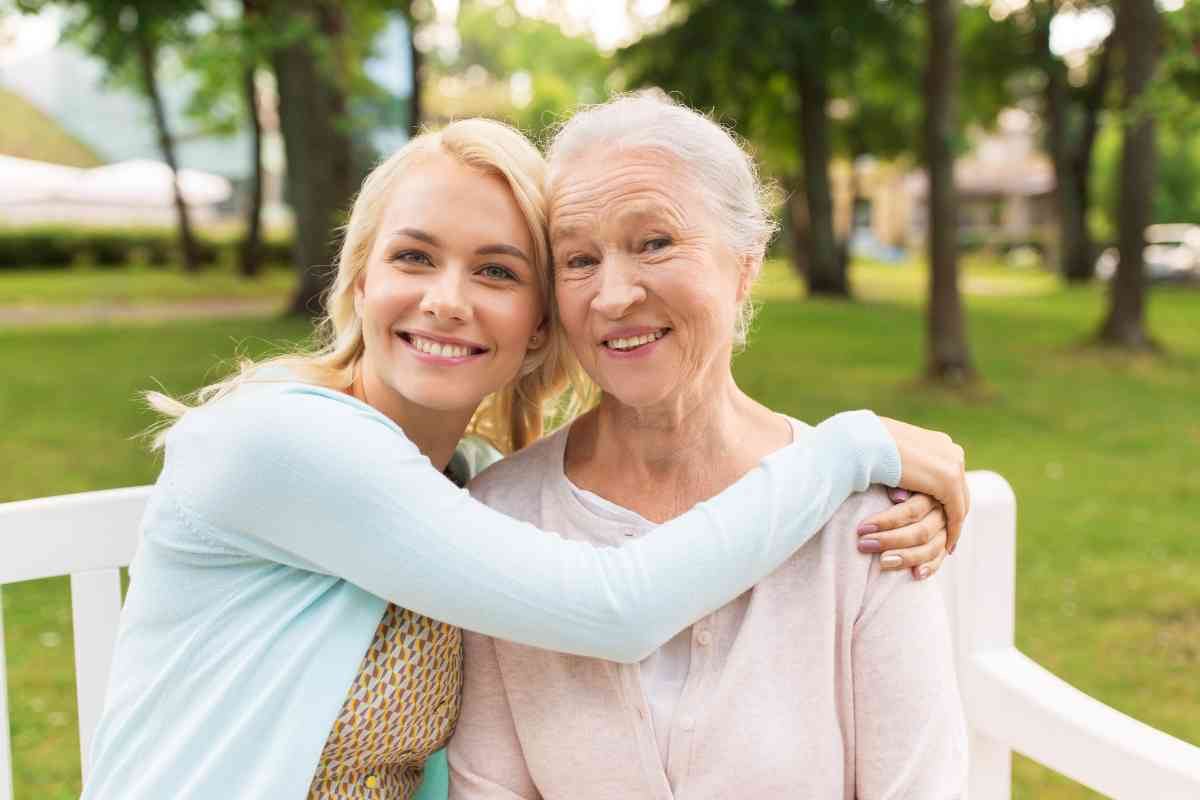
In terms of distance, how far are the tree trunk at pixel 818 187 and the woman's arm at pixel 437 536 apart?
62.5ft

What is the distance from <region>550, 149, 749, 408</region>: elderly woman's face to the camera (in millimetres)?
2193

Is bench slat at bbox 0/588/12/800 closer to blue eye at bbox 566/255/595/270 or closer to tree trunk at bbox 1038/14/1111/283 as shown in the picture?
blue eye at bbox 566/255/595/270

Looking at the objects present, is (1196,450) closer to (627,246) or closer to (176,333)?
(627,246)

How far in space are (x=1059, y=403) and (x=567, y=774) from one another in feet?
35.4

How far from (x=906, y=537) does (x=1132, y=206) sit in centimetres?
1420

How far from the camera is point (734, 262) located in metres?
2.30

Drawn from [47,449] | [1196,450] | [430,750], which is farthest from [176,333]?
[430,750]

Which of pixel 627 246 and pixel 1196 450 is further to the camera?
pixel 1196 450

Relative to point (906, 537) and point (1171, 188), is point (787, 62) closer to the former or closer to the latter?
point (906, 537)

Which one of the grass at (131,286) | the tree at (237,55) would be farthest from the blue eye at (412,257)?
the grass at (131,286)

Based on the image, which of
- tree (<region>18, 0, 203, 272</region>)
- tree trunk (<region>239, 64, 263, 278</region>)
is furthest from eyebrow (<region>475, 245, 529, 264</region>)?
tree trunk (<region>239, 64, 263, 278</region>)

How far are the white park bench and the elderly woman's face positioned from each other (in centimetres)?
83

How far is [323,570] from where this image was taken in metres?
2.07

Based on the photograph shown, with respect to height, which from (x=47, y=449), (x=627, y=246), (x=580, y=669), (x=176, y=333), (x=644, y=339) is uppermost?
(x=627, y=246)
